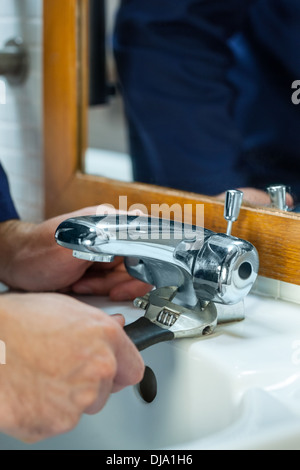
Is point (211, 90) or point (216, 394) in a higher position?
point (211, 90)

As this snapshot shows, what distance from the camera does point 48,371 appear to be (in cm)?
29

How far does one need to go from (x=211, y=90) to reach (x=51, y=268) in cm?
22

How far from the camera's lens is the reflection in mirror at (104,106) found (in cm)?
59

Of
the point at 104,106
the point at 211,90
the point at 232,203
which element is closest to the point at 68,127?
the point at 104,106

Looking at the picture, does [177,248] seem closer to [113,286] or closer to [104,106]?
[113,286]

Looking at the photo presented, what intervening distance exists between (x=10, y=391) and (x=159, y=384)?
14cm

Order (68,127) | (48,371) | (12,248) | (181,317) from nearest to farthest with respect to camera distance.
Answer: (48,371)
(181,317)
(12,248)
(68,127)

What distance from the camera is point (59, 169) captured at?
629 millimetres

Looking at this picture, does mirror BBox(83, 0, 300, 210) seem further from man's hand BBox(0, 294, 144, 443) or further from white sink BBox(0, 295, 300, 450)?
man's hand BBox(0, 294, 144, 443)

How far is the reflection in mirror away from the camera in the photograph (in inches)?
23.1

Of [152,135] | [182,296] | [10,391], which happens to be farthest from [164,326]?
Result: [152,135]

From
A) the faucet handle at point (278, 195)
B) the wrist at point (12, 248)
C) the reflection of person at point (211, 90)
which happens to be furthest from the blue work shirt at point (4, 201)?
the faucet handle at point (278, 195)

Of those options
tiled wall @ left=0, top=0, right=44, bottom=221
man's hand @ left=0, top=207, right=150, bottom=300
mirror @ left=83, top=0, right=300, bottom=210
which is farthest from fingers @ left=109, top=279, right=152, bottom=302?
tiled wall @ left=0, top=0, right=44, bottom=221

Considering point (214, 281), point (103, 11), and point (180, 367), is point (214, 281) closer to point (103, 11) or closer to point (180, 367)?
point (180, 367)
